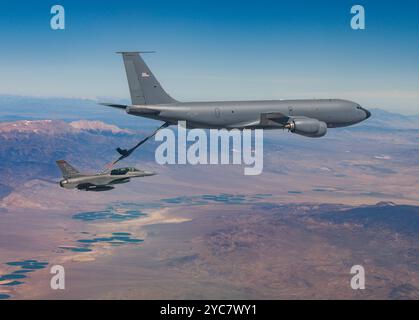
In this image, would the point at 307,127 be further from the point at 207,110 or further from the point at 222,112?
the point at 207,110

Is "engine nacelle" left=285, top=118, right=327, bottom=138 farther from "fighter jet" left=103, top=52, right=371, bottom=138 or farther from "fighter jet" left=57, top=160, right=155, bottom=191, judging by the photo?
"fighter jet" left=57, top=160, right=155, bottom=191

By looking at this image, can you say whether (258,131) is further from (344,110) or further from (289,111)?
(344,110)

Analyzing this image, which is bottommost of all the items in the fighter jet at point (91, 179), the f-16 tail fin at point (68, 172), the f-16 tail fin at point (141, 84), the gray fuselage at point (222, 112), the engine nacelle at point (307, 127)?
the fighter jet at point (91, 179)

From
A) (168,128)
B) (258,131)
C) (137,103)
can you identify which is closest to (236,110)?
(258,131)

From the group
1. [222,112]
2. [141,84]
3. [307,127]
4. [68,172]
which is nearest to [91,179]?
[68,172]

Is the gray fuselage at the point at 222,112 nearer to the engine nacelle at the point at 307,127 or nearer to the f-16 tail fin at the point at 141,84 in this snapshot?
the f-16 tail fin at the point at 141,84

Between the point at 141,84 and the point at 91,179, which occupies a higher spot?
the point at 141,84

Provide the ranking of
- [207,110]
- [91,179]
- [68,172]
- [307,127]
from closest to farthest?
[91,179]
[68,172]
[207,110]
[307,127]

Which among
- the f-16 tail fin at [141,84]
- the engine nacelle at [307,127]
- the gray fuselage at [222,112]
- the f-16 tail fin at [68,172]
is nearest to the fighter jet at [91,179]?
the f-16 tail fin at [68,172]
